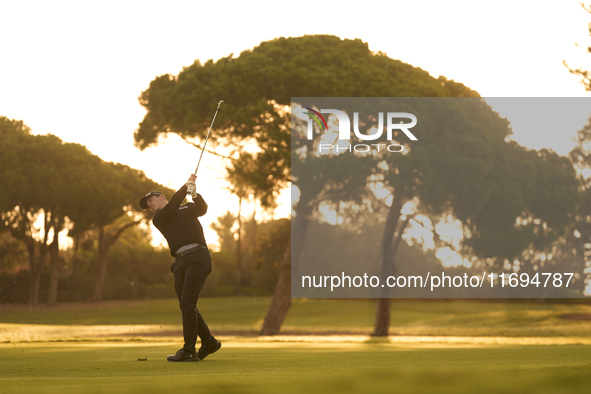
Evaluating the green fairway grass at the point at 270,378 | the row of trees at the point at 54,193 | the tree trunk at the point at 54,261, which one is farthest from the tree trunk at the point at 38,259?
the green fairway grass at the point at 270,378

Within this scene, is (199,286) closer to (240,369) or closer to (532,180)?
(240,369)

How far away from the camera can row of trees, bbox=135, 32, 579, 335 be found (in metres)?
22.5

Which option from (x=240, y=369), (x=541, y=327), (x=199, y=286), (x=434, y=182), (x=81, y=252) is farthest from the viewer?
(x=81, y=252)

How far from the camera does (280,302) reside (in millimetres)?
23953

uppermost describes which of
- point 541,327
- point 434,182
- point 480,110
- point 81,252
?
point 480,110

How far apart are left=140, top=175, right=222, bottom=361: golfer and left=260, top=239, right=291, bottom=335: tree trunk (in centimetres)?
1543

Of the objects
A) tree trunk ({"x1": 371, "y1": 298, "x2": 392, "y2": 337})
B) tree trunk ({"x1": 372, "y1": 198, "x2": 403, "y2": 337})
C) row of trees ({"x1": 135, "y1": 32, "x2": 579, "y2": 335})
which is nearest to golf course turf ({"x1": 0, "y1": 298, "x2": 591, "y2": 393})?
row of trees ({"x1": 135, "y1": 32, "x2": 579, "y2": 335})

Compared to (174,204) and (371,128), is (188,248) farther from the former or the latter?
(371,128)

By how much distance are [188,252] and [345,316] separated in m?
30.1

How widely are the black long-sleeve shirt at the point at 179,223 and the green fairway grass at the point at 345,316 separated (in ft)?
29.7

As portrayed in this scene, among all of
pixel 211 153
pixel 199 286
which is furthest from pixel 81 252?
pixel 199 286

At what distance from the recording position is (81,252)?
30266 mm

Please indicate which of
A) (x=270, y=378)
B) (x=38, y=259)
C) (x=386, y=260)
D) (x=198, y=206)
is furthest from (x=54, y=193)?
(x=270, y=378)

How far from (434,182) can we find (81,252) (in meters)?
14.6
